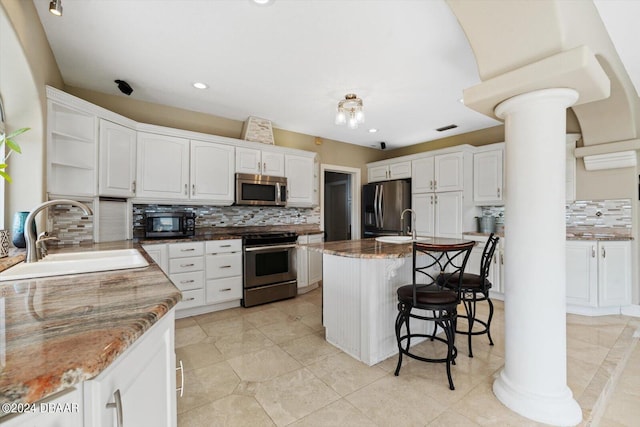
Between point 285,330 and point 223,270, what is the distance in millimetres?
1148

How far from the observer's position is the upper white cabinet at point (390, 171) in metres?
4.99

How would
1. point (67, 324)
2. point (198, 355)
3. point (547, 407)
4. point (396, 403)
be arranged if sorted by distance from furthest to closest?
point (198, 355), point (396, 403), point (547, 407), point (67, 324)

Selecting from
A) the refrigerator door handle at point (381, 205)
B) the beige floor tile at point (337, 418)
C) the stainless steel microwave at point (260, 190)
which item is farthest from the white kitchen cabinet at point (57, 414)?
the refrigerator door handle at point (381, 205)

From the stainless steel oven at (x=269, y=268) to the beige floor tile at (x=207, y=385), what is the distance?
1401mm

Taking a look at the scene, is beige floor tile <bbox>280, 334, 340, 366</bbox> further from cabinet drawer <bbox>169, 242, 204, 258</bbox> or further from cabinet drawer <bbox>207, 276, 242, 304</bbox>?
cabinet drawer <bbox>169, 242, 204, 258</bbox>

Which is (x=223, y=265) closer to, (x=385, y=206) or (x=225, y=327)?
(x=225, y=327)

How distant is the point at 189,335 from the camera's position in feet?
9.05

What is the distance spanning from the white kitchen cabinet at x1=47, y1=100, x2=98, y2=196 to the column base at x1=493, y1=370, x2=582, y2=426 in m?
3.76

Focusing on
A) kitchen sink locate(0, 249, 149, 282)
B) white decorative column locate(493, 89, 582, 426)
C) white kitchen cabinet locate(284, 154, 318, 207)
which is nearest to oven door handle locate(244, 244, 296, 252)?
→ white kitchen cabinet locate(284, 154, 318, 207)

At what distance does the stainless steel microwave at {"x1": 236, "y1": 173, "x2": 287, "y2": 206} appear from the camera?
3.82m

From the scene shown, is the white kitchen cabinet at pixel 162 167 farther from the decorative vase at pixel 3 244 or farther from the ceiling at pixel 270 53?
the decorative vase at pixel 3 244

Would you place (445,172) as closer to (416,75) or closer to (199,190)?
(416,75)

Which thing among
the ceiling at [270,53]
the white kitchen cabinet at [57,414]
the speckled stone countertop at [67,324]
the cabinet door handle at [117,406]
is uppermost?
the ceiling at [270,53]

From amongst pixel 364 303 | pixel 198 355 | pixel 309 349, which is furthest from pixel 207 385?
pixel 364 303
